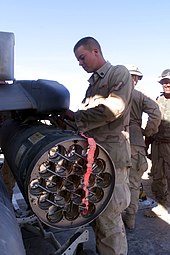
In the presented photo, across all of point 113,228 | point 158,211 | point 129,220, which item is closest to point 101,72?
point 113,228

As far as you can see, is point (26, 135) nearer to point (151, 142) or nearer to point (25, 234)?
point (25, 234)

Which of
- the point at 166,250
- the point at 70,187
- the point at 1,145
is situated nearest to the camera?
the point at 70,187

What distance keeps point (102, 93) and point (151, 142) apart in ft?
7.78

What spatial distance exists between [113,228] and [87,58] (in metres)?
1.18

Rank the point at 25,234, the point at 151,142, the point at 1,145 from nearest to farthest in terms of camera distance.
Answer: the point at 1,145 < the point at 25,234 < the point at 151,142

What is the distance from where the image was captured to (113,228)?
2.23 metres

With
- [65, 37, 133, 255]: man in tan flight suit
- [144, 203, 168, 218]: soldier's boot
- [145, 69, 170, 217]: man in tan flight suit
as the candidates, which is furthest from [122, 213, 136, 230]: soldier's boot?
[65, 37, 133, 255]: man in tan flight suit

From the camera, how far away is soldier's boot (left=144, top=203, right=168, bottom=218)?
12.7 ft

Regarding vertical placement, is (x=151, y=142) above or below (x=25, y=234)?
above

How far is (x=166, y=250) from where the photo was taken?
2.99m

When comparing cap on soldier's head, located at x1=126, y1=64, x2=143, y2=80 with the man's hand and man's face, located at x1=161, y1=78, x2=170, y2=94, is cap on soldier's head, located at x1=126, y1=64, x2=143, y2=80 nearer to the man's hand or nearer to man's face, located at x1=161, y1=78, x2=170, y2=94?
man's face, located at x1=161, y1=78, x2=170, y2=94

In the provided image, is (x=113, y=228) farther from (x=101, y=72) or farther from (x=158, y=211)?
(x=158, y=211)

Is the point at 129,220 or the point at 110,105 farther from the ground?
the point at 110,105

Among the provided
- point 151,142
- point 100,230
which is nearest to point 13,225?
point 100,230
